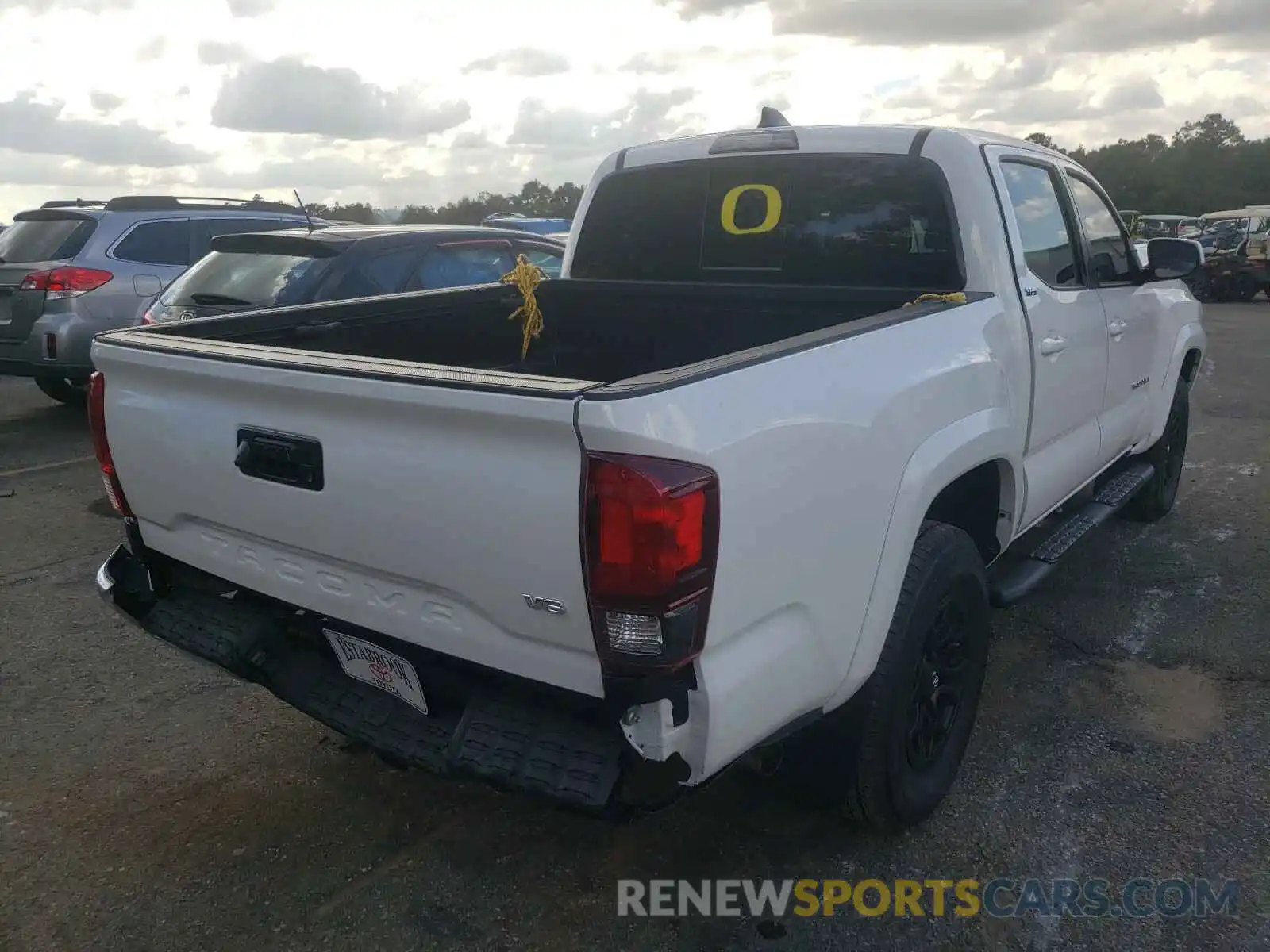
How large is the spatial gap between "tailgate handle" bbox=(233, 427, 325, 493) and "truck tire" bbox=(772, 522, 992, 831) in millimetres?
1378

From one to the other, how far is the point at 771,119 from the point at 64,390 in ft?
25.4

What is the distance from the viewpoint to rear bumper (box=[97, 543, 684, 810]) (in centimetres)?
211

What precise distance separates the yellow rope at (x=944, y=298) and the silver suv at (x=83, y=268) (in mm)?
6658

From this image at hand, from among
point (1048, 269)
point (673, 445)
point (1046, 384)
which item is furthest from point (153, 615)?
point (1048, 269)

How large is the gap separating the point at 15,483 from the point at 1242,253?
20.6 m

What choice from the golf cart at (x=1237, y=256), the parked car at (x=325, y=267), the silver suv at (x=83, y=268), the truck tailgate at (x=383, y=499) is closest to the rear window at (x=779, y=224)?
the truck tailgate at (x=383, y=499)

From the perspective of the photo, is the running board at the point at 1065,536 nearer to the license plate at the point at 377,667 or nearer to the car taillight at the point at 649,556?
the car taillight at the point at 649,556

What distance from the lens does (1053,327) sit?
363cm

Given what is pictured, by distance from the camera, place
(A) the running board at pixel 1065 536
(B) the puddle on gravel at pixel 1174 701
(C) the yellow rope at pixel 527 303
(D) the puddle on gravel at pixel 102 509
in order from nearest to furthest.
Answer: (A) the running board at pixel 1065 536 < (B) the puddle on gravel at pixel 1174 701 < (C) the yellow rope at pixel 527 303 < (D) the puddle on gravel at pixel 102 509

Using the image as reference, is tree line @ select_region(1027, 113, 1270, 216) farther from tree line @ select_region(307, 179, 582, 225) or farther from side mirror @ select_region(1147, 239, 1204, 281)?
side mirror @ select_region(1147, 239, 1204, 281)

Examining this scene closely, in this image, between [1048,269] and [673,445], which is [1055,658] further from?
[673,445]

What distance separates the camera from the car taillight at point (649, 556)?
195 centimetres

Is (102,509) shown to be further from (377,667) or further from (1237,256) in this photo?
(1237,256)

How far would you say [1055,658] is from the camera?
4.16 m
